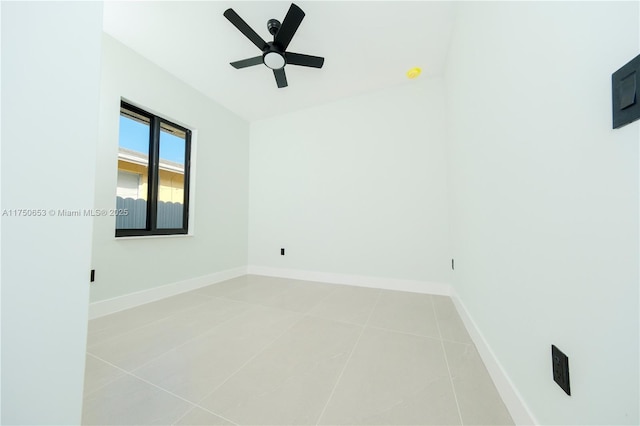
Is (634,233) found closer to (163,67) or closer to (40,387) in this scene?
(40,387)

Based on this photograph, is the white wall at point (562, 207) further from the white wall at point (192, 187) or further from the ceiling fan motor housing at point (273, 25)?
the white wall at point (192, 187)

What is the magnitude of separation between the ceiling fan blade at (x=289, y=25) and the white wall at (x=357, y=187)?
1323 mm

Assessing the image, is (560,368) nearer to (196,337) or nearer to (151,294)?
(196,337)

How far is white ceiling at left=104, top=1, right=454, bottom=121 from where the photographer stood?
172cm

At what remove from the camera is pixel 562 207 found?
0.62 metres

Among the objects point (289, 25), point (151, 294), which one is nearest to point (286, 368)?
point (151, 294)

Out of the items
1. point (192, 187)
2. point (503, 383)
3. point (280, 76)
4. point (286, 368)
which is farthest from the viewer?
point (192, 187)

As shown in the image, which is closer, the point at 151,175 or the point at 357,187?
the point at 151,175

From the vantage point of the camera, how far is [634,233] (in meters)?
0.44

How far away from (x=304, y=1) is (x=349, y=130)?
1.46m

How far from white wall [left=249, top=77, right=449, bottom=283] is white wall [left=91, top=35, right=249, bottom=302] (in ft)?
1.10

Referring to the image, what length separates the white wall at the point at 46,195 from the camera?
443 mm

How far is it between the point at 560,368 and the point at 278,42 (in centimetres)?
248

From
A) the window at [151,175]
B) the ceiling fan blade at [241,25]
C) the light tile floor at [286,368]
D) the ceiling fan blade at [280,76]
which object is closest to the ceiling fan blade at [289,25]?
the ceiling fan blade at [241,25]
